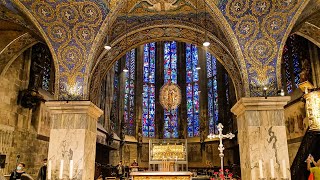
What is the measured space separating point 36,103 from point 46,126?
4.13 feet

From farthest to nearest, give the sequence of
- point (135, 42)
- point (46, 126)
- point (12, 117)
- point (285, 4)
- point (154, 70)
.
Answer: point (154, 70), point (46, 126), point (135, 42), point (12, 117), point (285, 4)

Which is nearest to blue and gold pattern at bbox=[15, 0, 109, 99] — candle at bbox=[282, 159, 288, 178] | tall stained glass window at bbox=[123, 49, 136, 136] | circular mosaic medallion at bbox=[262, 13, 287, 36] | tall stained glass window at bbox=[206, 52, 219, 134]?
circular mosaic medallion at bbox=[262, 13, 287, 36]

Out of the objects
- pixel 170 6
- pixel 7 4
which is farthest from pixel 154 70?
pixel 7 4

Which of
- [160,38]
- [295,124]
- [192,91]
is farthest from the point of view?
[192,91]

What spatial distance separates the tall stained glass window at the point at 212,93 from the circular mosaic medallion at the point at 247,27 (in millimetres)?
12100

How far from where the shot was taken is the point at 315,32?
10438mm

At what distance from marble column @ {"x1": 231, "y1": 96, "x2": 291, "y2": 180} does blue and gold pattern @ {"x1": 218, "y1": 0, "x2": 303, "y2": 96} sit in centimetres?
42

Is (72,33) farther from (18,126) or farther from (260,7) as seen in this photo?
(260,7)

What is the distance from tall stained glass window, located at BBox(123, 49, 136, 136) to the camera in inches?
871

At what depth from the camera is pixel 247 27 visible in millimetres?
9031

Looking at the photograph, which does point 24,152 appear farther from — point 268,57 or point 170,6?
point 268,57

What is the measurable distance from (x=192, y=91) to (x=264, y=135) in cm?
1460

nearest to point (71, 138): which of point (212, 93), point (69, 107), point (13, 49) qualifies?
point (69, 107)

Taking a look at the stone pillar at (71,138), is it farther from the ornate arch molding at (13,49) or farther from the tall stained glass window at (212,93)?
the tall stained glass window at (212,93)
